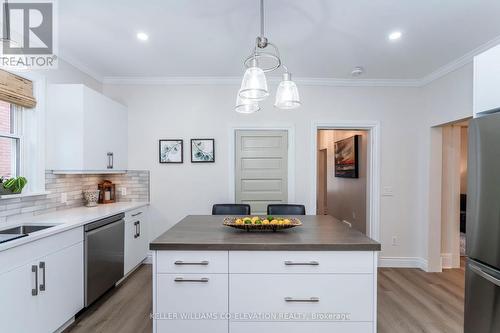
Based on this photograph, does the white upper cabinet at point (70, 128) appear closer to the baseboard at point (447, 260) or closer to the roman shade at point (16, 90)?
the roman shade at point (16, 90)

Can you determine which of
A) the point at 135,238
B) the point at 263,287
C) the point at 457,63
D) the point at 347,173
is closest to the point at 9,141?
the point at 135,238

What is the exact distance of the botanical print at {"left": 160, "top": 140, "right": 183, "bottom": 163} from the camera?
373cm

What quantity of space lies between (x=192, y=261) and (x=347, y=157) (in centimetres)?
412

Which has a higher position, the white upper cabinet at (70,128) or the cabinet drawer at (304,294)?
the white upper cabinet at (70,128)

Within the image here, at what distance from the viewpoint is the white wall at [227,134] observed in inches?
148

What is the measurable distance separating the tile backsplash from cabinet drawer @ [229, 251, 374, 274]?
2.11 m

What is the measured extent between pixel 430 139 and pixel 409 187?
71 cm

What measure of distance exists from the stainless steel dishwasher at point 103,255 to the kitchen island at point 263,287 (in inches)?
46.6

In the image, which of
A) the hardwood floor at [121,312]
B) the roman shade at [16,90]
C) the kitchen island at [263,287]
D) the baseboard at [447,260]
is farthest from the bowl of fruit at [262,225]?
the baseboard at [447,260]

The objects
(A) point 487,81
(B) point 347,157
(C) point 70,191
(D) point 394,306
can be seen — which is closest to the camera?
(A) point 487,81

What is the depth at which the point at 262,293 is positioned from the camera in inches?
67.6

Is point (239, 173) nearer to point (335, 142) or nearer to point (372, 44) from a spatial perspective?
point (372, 44)

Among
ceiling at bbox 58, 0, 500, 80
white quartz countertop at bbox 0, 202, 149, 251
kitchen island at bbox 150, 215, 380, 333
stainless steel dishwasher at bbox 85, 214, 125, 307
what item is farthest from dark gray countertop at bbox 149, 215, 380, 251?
ceiling at bbox 58, 0, 500, 80

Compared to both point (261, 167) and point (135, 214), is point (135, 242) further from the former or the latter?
point (261, 167)
